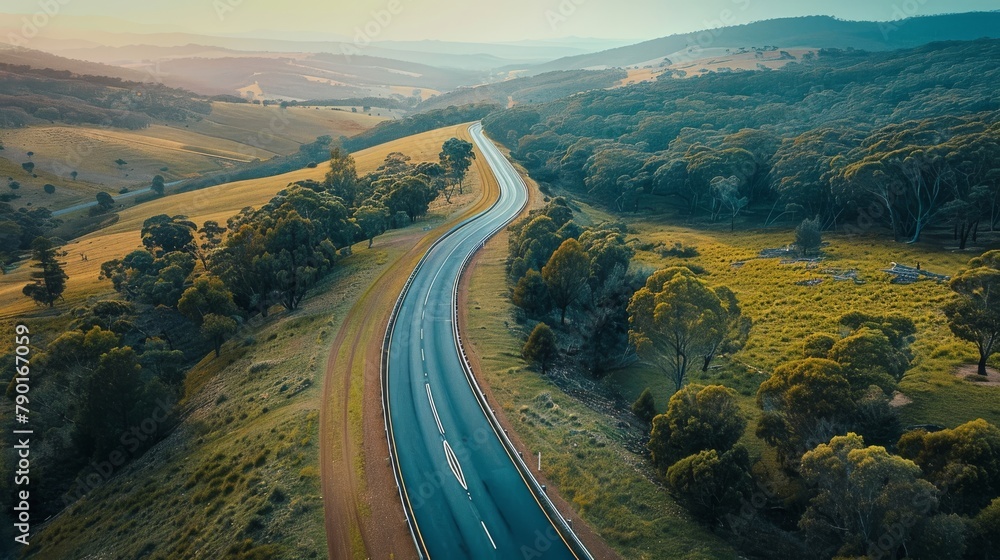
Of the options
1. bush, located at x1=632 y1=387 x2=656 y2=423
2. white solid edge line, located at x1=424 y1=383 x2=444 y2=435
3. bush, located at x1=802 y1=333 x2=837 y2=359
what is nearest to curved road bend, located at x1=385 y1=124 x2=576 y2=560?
white solid edge line, located at x1=424 y1=383 x2=444 y2=435

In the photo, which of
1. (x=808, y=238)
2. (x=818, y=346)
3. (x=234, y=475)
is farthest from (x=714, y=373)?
(x=234, y=475)

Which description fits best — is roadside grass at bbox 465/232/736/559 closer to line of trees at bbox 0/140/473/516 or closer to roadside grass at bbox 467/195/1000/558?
roadside grass at bbox 467/195/1000/558

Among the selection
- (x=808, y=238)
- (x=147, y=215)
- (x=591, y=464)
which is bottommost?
(x=591, y=464)

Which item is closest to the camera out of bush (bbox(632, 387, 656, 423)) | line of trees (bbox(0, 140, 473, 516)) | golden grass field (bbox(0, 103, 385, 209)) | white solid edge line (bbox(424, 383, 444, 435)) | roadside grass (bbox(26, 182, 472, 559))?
roadside grass (bbox(26, 182, 472, 559))

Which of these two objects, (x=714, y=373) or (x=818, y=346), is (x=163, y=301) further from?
(x=818, y=346)

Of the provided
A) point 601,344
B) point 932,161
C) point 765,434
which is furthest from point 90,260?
point 932,161

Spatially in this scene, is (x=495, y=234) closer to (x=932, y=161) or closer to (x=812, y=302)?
(x=812, y=302)
